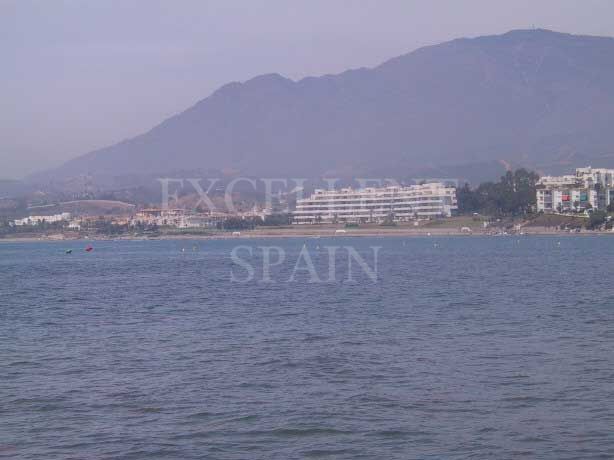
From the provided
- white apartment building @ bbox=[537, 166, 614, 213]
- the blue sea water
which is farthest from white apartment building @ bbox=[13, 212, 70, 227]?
the blue sea water

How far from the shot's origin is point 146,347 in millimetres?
19766

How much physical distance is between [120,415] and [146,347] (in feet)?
20.8

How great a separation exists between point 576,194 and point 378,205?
33.3 metres

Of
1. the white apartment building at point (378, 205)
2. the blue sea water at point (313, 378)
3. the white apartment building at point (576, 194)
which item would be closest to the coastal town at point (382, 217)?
the white apartment building at point (378, 205)

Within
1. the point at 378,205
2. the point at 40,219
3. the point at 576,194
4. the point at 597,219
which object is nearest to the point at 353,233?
the point at 378,205

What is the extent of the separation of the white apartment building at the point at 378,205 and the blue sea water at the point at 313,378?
94469 millimetres

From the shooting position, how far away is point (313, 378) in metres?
15.8

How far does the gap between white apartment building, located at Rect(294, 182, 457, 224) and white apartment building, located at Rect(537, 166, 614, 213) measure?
43.8ft

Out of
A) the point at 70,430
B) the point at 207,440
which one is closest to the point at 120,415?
the point at 70,430

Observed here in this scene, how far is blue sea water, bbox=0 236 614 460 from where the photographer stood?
12.0 m

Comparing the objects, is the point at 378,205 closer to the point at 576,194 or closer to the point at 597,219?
the point at 576,194

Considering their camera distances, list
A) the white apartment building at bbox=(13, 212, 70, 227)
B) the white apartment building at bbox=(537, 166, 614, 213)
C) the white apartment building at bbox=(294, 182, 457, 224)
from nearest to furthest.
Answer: the white apartment building at bbox=(537, 166, 614, 213) < the white apartment building at bbox=(294, 182, 457, 224) < the white apartment building at bbox=(13, 212, 70, 227)

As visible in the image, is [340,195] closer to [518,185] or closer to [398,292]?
[518,185]

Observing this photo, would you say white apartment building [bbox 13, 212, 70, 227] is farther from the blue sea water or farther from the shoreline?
the blue sea water
